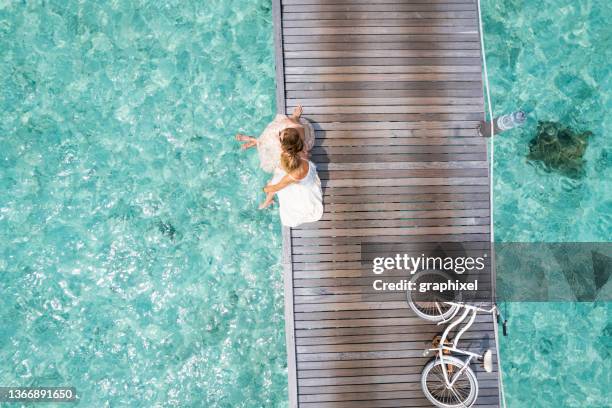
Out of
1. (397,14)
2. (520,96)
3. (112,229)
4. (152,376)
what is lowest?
(152,376)

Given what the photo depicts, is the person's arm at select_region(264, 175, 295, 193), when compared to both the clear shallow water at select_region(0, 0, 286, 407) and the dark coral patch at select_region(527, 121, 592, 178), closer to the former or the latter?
the clear shallow water at select_region(0, 0, 286, 407)

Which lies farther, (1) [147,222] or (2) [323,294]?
(1) [147,222]

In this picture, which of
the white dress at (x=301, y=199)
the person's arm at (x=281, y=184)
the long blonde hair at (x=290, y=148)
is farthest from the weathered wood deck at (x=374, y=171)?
the long blonde hair at (x=290, y=148)

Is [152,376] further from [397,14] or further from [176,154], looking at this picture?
[397,14]

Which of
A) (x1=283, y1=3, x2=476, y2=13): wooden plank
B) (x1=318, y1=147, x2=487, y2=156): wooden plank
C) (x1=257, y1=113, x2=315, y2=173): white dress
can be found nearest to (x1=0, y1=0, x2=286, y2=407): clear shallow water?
(x1=283, y1=3, x2=476, y2=13): wooden plank

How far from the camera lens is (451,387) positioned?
21.4 ft

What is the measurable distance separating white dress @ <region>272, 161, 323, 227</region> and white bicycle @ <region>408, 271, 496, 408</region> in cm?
219

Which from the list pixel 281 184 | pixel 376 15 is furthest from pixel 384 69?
pixel 281 184

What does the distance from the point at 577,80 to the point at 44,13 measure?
1000 centimetres

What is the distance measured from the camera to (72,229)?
291 inches

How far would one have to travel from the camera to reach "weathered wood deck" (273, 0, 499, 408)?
6.90m

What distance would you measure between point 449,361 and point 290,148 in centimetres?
432

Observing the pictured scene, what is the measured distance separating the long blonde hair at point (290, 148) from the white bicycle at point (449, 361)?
10.7ft

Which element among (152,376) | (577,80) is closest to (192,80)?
(152,376)
